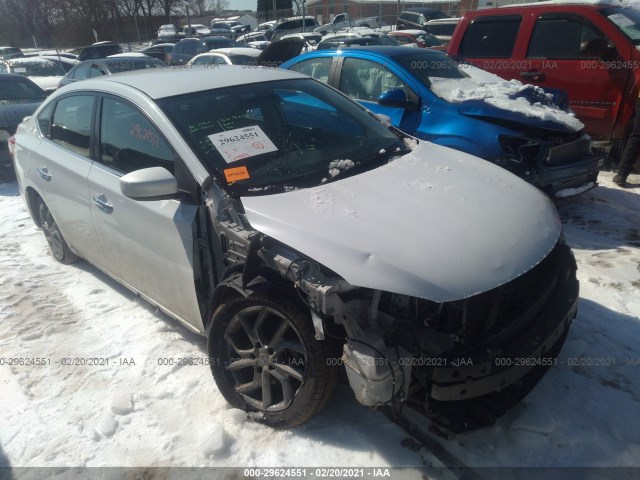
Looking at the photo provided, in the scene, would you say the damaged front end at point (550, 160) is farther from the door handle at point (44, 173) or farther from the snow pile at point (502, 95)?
the door handle at point (44, 173)

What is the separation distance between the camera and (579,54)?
233 inches

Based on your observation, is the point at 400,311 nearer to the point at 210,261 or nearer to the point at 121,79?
the point at 210,261

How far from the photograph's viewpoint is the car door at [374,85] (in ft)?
16.1

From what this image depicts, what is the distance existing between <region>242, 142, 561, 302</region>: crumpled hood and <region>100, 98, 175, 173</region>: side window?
74 cm

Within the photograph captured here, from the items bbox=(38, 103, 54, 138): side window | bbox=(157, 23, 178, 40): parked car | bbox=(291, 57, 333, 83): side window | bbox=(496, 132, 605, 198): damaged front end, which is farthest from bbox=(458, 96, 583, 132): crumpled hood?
bbox=(157, 23, 178, 40): parked car

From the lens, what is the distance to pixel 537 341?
2.12 metres

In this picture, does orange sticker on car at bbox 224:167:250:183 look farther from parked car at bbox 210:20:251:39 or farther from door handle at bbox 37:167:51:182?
parked car at bbox 210:20:251:39

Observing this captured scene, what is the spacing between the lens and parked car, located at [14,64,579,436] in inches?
77.5

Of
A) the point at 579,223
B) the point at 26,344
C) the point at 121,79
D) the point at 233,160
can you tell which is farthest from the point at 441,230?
the point at 579,223

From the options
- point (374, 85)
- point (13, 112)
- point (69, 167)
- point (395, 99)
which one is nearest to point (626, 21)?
point (374, 85)

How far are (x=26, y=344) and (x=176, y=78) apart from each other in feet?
6.96

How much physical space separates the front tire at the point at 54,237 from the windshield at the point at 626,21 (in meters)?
6.63

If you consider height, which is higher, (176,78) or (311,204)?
(176,78)

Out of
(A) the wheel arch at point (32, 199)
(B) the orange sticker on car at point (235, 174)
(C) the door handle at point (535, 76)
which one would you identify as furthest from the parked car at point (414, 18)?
(B) the orange sticker on car at point (235, 174)
